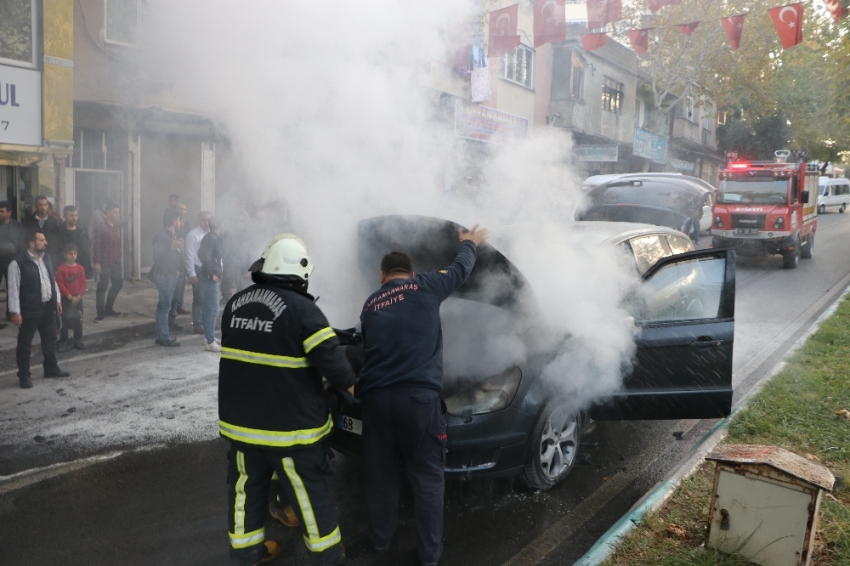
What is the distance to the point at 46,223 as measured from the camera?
28.6 ft

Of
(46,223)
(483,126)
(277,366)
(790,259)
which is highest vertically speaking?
(483,126)

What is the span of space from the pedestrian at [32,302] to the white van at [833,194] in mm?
40361

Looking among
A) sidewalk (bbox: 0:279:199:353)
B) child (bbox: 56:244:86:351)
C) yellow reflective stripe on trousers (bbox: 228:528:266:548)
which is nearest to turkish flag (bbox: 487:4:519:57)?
sidewalk (bbox: 0:279:199:353)

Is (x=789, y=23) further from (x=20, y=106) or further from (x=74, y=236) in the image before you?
(x=20, y=106)

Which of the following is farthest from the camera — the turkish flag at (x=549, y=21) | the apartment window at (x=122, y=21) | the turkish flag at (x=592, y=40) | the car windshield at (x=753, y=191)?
the car windshield at (x=753, y=191)

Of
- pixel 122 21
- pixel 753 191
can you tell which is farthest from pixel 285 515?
pixel 753 191

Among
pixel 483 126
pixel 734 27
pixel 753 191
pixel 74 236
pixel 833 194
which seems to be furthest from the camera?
pixel 833 194

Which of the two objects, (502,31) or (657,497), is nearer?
(657,497)

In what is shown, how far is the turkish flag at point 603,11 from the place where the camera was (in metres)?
10.2

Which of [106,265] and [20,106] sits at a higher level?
[20,106]

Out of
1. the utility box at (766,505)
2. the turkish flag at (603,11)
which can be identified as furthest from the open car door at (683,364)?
the turkish flag at (603,11)

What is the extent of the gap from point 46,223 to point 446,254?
6.75m

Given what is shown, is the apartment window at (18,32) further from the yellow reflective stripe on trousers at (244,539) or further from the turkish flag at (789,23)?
the turkish flag at (789,23)

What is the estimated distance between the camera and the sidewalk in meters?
8.24
